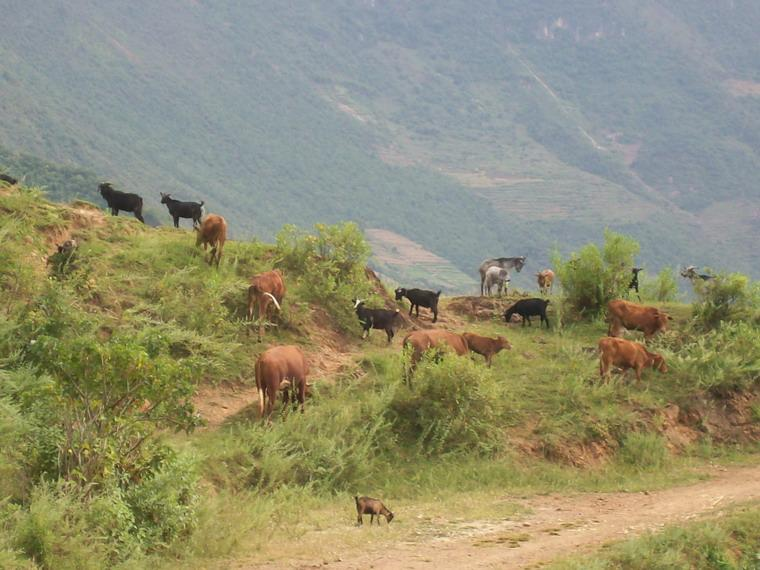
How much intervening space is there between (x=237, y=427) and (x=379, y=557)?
507cm

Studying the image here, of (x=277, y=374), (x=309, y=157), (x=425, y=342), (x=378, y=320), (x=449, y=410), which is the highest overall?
(x=309, y=157)

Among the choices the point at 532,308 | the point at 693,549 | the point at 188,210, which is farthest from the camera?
the point at 188,210

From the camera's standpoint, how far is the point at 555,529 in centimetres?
1430

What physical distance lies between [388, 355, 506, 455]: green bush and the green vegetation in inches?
169

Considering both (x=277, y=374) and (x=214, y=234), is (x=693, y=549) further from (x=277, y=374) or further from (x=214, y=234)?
(x=214, y=234)

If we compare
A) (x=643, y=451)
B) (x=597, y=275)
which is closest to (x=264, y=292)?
(x=643, y=451)

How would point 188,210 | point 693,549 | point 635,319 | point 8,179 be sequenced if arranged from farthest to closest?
point 188,210 → point 8,179 → point 635,319 → point 693,549

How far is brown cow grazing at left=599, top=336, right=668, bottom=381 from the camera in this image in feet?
67.7

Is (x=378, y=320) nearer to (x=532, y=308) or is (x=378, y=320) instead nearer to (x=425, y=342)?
(x=425, y=342)

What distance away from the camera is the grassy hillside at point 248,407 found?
39.6 feet

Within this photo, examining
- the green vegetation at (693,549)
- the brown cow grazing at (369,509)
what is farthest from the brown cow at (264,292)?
the green vegetation at (693,549)

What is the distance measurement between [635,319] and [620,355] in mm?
2839

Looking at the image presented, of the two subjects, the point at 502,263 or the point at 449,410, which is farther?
the point at 502,263

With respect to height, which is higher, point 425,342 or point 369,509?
point 425,342
